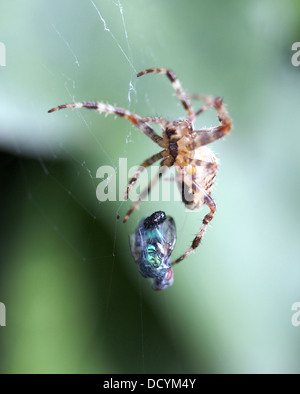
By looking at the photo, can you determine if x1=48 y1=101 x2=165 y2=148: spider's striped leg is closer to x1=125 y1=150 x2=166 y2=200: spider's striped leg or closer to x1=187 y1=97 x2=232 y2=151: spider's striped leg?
x1=125 y1=150 x2=166 y2=200: spider's striped leg

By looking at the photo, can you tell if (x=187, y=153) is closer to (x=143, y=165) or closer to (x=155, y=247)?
(x=143, y=165)

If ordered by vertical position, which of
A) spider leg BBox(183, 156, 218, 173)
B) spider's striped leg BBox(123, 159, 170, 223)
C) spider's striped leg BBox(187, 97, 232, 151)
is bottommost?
spider's striped leg BBox(123, 159, 170, 223)

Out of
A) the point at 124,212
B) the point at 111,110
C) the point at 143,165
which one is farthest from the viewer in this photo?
the point at 124,212

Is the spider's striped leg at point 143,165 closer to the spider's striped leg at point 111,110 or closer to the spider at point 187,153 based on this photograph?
the spider at point 187,153

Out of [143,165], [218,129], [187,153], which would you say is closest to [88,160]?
[143,165]

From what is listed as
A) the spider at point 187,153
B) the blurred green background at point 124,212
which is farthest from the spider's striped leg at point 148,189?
the blurred green background at point 124,212

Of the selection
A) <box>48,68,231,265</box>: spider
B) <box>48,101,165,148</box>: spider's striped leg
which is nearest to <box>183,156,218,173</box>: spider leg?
<box>48,68,231,265</box>: spider
